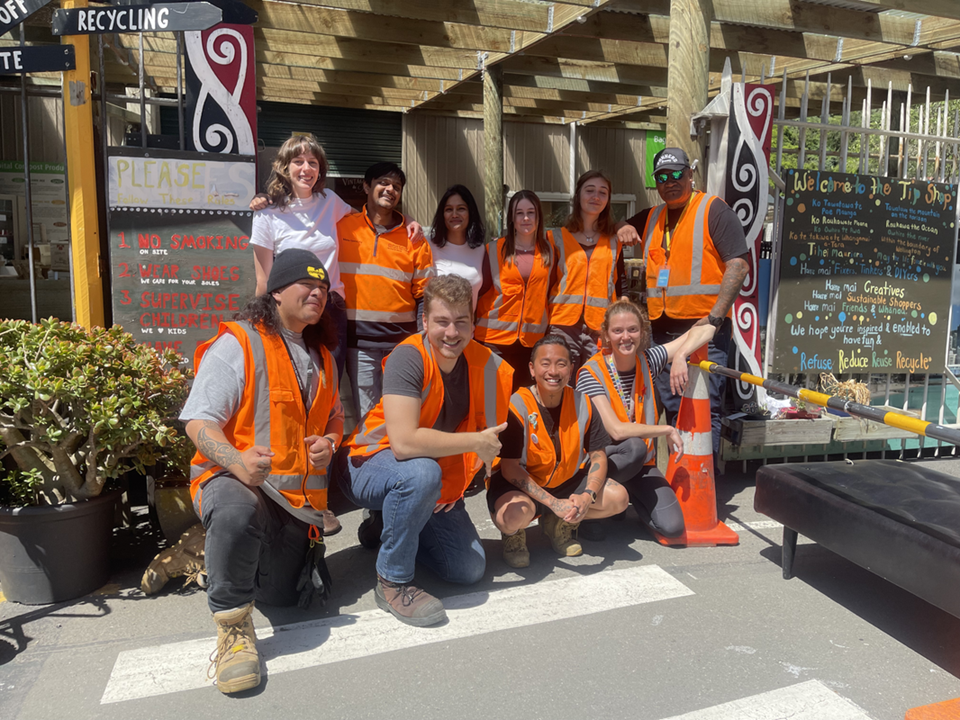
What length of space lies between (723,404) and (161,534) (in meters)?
3.59

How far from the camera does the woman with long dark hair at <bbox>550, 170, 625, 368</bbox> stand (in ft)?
14.9

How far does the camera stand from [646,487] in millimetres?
4098

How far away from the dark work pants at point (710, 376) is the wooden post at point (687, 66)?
Result: 1091 millimetres

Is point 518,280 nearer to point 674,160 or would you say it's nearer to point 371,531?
point 674,160

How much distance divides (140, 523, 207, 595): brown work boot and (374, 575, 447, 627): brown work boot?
0.83m

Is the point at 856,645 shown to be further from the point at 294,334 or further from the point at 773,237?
the point at 773,237

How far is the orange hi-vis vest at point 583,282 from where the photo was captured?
456 centimetres

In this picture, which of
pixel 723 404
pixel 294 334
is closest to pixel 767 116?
pixel 723 404

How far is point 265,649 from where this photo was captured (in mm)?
2910

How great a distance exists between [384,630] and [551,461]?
3.64 feet

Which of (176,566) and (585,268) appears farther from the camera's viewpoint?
(585,268)

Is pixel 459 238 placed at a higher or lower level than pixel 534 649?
higher

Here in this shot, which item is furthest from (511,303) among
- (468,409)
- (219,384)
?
(219,384)

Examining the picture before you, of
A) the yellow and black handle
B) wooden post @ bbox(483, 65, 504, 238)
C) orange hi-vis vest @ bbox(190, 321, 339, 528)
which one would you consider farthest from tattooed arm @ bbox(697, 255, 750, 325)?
wooden post @ bbox(483, 65, 504, 238)
